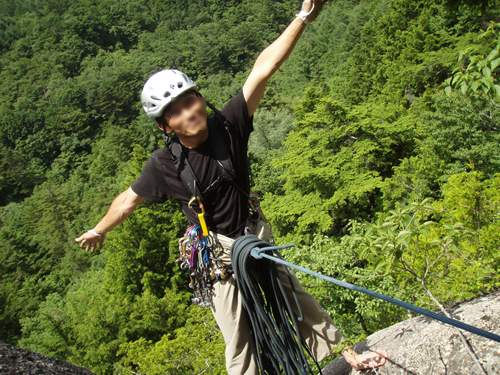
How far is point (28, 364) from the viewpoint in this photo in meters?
2.94

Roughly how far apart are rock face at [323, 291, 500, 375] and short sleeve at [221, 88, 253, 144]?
1.75m

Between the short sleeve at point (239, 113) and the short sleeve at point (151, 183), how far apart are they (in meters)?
0.52

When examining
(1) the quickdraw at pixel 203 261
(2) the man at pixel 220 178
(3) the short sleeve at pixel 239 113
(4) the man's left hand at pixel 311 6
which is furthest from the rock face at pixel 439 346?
(4) the man's left hand at pixel 311 6

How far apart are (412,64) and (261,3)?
84610 mm

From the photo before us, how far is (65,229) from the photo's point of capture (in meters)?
47.2

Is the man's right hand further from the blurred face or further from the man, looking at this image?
the blurred face

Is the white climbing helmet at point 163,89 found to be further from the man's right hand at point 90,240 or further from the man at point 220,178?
the man's right hand at point 90,240

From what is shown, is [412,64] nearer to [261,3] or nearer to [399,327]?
[399,327]

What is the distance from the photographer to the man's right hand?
2771mm

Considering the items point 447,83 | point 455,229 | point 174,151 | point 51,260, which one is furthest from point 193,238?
point 51,260

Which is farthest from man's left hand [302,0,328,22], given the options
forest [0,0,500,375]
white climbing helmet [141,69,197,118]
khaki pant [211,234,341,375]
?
khaki pant [211,234,341,375]

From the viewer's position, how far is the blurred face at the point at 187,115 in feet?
7.96

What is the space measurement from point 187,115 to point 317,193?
1570 cm

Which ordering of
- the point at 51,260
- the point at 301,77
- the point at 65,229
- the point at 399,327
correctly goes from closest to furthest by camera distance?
the point at 399,327 < the point at 51,260 < the point at 65,229 < the point at 301,77
